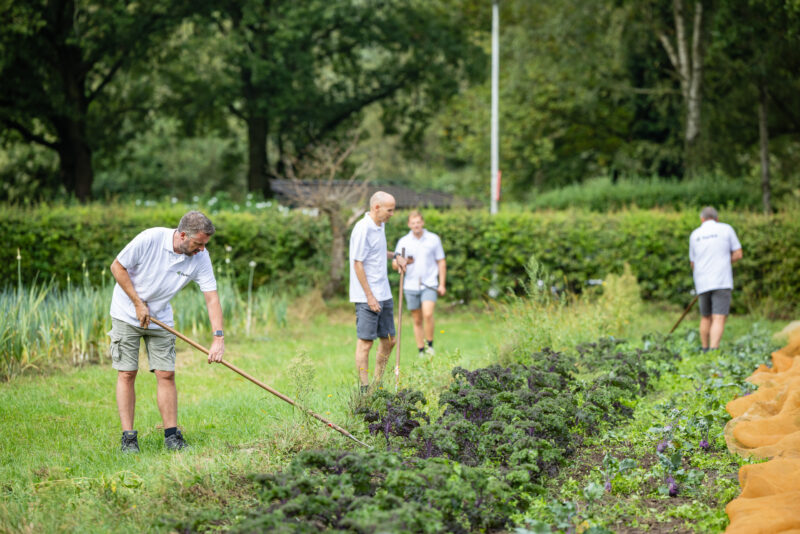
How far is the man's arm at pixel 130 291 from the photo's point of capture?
17.4 ft

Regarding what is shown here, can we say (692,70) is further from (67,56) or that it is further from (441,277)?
(67,56)

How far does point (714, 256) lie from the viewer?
9.26 m

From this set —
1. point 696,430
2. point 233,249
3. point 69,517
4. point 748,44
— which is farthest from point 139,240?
point 748,44

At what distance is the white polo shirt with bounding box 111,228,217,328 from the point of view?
538 cm

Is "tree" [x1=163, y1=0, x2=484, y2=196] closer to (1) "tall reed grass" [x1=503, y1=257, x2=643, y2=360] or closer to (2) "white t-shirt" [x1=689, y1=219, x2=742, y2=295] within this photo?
(1) "tall reed grass" [x1=503, y1=257, x2=643, y2=360]

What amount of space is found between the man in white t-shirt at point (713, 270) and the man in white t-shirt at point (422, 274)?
319 centimetres

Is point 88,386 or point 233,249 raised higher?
point 233,249

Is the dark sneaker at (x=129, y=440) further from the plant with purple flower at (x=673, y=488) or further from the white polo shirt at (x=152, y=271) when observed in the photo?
the plant with purple flower at (x=673, y=488)

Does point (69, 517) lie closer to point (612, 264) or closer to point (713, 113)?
point (612, 264)

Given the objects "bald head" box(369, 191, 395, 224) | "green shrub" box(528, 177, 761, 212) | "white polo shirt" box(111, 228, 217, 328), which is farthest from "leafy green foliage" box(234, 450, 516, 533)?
"green shrub" box(528, 177, 761, 212)

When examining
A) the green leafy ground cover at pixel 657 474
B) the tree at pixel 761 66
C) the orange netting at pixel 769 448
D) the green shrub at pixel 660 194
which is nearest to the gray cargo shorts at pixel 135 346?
the green leafy ground cover at pixel 657 474

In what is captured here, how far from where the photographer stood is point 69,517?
156 inches

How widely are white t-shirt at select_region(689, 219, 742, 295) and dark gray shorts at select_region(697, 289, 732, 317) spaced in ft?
0.34

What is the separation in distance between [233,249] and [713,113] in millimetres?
17069
